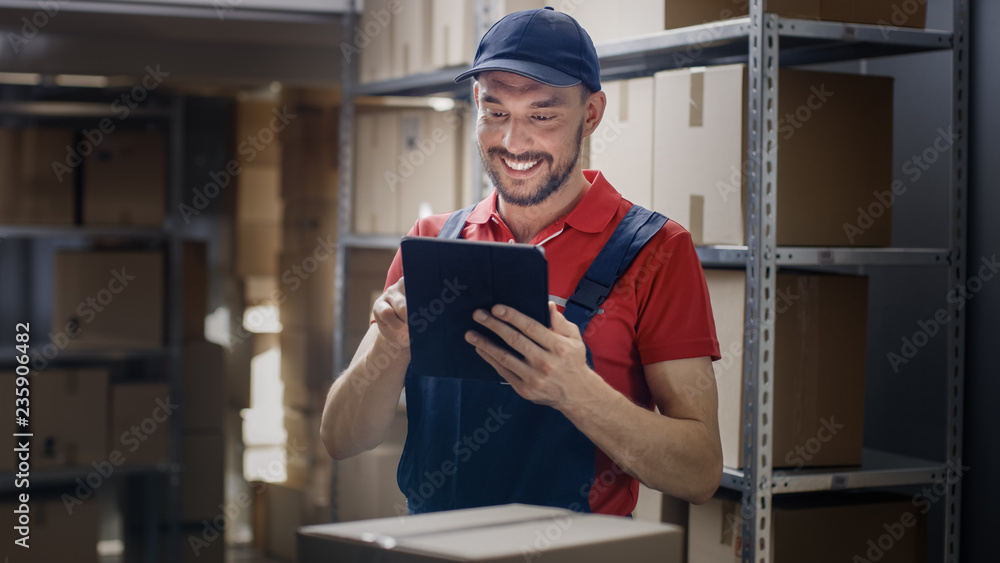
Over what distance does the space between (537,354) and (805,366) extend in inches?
41.3

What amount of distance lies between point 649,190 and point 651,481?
98cm

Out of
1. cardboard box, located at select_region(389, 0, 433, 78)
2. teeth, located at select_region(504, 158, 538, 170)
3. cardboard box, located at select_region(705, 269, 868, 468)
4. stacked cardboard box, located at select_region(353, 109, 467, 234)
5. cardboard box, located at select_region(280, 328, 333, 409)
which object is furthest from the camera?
cardboard box, located at select_region(280, 328, 333, 409)

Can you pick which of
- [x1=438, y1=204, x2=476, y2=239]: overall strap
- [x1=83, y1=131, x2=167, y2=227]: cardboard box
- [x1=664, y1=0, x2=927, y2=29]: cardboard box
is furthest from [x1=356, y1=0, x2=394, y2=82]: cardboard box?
[x1=438, y1=204, x2=476, y2=239]: overall strap

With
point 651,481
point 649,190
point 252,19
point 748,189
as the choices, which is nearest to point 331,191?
point 252,19

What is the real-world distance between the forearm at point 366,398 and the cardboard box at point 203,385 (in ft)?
11.0

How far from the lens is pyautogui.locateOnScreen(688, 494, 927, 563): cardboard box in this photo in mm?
1968

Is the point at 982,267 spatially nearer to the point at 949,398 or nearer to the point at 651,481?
the point at 949,398

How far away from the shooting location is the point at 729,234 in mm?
1966

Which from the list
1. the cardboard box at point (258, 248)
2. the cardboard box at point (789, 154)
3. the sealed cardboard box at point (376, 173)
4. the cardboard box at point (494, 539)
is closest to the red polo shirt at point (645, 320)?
the cardboard box at point (494, 539)

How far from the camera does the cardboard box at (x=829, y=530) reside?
1.97 m

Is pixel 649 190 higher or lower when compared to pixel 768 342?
higher

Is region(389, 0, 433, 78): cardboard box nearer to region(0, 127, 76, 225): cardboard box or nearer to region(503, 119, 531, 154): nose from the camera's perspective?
region(503, 119, 531, 154): nose

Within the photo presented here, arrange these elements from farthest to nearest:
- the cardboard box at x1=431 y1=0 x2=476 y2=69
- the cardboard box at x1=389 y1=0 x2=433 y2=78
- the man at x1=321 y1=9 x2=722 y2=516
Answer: the cardboard box at x1=389 y1=0 x2=433 y2=78
the cardboard box at x1=431 y1=0 x2=476 y2=69
the man at x1=321 y1=9 x2=722 y2=516

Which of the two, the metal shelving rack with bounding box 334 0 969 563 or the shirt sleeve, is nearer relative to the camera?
the shirt sleeve
